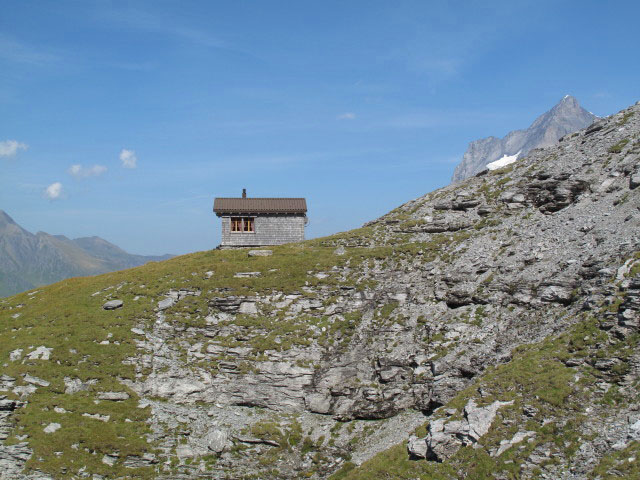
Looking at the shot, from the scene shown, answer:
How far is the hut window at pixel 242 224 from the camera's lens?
229 ft

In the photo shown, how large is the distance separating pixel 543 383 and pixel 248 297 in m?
28.9

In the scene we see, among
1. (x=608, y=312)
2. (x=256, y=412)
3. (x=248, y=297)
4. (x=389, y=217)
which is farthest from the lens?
(x=389, y=217)

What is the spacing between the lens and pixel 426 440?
30.3 m

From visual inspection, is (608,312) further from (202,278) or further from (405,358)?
(202,278)

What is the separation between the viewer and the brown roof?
69375 mm

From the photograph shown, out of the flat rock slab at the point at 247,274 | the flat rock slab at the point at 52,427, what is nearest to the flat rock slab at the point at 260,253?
the flat rock slab at the point at 247,274

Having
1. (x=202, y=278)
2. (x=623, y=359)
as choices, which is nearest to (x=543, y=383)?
(x=623, y=359)

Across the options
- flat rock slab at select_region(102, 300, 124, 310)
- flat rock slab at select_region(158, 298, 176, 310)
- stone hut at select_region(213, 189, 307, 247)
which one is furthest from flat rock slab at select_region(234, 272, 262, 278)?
stone hut at select_region(213, 189, 307, 247)

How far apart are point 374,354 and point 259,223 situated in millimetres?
33063

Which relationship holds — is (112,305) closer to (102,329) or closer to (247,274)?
(102,329)

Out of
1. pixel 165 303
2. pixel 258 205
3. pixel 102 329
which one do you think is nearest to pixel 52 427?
pixel 102 329

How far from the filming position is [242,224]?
69938mm

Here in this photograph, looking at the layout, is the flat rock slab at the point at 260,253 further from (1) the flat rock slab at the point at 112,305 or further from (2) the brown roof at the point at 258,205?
(1) the flat rock slab at the point at 112,305

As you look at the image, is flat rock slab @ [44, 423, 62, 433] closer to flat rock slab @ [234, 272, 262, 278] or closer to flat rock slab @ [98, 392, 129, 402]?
flat rock slab @ [98, 392, 129, 402]
